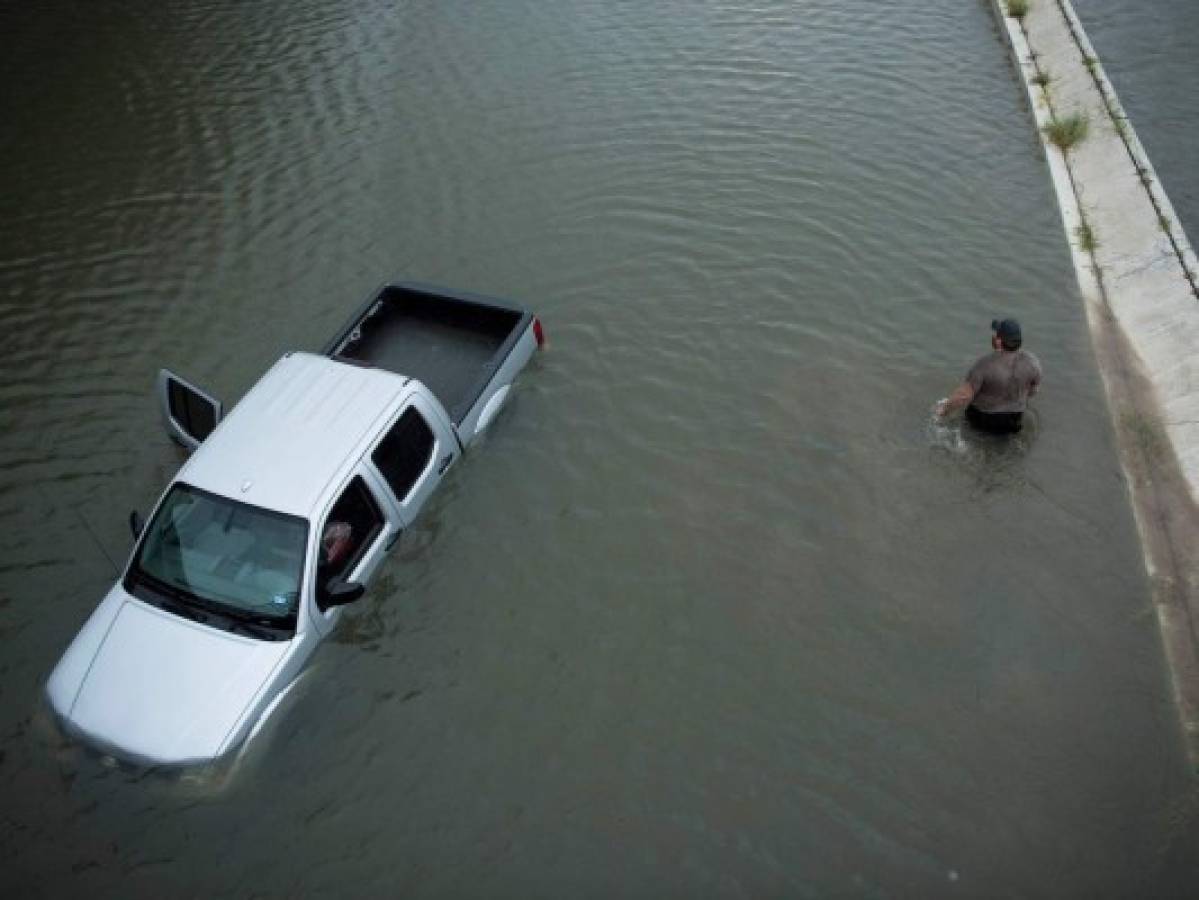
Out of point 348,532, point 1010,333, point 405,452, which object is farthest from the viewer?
point 1010,333

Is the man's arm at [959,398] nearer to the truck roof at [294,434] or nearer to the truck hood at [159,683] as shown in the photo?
the truck roof at [294,434]

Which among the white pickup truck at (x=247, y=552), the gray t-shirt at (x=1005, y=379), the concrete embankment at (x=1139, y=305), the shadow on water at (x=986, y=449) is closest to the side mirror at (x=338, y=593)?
the white pickup truck at (x=247, y=552)

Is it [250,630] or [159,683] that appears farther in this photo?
[250,630]

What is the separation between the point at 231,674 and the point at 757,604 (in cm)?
420

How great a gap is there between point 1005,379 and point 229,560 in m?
7.01

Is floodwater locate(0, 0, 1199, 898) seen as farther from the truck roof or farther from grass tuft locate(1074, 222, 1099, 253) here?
the truck roof

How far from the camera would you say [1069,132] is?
12.6 metres

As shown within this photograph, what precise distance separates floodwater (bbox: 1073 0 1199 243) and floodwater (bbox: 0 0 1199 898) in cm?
168

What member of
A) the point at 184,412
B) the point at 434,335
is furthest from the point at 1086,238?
the point at 184,412

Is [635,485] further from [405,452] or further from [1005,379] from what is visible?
[1005,379]

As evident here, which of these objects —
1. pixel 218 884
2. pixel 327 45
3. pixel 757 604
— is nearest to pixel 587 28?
pixel 327 45

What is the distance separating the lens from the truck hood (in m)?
6.04

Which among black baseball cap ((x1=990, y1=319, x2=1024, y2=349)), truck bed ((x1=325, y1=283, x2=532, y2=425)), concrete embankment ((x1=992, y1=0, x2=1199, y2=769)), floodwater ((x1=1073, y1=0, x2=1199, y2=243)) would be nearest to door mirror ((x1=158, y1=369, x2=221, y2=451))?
truck bed ((x1=325, y1=283, x2=532, y2=425))

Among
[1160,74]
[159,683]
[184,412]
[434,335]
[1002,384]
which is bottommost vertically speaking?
[159,683]
